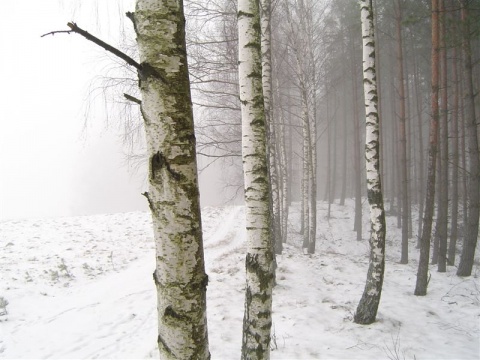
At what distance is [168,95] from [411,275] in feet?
34.4

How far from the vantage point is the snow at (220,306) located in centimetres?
471

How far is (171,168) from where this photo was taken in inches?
50.6

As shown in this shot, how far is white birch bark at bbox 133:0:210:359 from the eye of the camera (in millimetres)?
1284

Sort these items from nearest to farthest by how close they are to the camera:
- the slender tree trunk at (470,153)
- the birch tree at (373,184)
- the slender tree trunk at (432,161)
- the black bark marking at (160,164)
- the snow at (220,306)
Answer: the black bark marking at (160,164), the snow at (220,306), the birch tree at (373,184), the slender tree trunk at (432,161), the slender tree trunk at (470,153)

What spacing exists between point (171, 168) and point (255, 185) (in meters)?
2.18

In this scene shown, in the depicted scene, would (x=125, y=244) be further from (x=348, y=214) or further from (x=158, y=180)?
(x=348, y=214)

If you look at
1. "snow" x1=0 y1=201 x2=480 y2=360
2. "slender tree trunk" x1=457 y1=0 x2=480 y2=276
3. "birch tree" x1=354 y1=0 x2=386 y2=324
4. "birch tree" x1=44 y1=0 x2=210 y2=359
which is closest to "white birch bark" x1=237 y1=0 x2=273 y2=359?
"snow" x1=0 y1=201 x2=480 y2=360

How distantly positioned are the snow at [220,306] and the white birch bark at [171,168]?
3671mm

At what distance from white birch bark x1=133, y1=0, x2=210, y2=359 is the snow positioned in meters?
3.67

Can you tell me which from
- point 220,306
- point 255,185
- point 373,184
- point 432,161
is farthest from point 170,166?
point 432,161

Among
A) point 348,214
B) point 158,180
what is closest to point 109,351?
point 158,180

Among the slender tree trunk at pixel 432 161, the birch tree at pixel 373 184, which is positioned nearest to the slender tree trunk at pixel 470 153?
the slender tree trunk at pixel 432 161

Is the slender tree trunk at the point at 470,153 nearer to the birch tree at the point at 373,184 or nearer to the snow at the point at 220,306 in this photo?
the snow at the point at 220,306

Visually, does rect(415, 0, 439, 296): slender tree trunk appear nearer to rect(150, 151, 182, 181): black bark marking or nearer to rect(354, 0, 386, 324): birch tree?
rect(354, 0, 386, 324): birch tree
